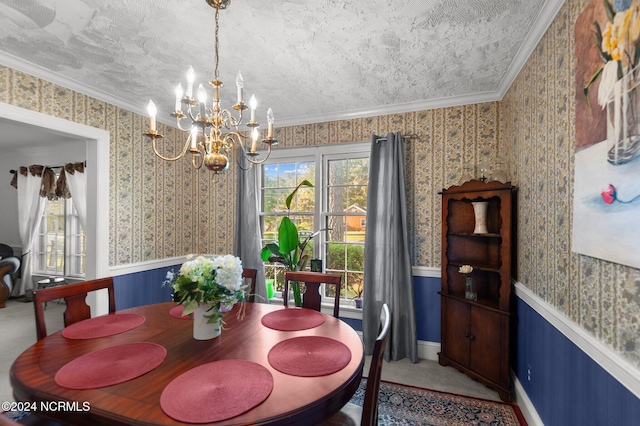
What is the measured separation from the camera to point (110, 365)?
115 cm

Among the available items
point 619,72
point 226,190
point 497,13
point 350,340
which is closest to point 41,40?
point 226,190

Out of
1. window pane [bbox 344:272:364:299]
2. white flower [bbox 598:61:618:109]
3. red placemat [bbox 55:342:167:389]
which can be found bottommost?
window pane [bbox 344:272:364:299]

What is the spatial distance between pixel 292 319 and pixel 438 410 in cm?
137

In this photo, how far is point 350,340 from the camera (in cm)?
145

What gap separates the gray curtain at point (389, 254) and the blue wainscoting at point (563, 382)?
0.95 meters

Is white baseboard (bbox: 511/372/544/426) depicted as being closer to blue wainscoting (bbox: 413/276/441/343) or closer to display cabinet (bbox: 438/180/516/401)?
display cabinet (bbox: 438/180/516/401)

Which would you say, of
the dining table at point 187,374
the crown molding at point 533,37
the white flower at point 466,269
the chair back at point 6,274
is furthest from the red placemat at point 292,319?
the chair back at point 6,274

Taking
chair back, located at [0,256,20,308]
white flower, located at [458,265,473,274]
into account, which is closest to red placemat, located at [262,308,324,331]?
white flower, located at [458,265,473,274]

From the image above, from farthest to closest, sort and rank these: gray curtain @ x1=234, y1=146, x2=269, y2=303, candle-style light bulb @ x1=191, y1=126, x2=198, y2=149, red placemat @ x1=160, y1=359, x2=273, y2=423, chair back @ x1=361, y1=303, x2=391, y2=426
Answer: gray curtain @ x1=234, y1=146, x2=269, y2=303
candle-style light bulb @ x1=191, y1=126, x2=198, y2=149
chair back @ x1=361, y1=303, x2=391, y2=426
red placemat @ x1=160, y1=359, x2=273, y2=423

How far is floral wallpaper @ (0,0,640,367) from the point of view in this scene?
51.4 inches

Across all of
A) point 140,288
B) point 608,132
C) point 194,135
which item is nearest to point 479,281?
point 608,132

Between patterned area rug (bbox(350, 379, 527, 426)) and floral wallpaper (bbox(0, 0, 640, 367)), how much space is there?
958 mm

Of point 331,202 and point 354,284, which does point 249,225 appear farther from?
point 354,284

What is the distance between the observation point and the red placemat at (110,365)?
1.04m
